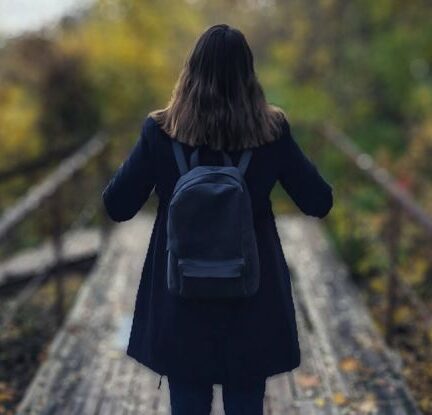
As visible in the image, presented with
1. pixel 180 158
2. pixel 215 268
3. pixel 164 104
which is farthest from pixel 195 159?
pixel 164 104

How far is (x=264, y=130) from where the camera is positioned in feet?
6.43

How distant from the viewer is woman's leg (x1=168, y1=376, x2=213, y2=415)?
7.25 feet

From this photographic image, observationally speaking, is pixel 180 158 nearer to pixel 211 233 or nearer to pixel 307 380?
pixel 211 233

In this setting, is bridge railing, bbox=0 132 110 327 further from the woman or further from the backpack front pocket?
the backpack front pocket

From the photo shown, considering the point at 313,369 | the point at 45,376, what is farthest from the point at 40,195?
the point at 313,369

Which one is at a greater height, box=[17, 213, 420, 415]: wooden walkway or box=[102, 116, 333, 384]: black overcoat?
box=[102, 116, 333, 384]: black overcoat

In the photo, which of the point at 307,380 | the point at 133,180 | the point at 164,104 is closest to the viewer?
the point at 133,180

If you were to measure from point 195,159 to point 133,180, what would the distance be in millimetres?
204

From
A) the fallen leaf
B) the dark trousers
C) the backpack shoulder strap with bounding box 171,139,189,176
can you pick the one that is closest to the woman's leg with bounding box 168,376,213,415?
the dark trousers

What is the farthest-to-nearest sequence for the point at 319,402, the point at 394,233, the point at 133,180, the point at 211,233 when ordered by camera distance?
the point at 394,233
the point at 319,402
the point at 133,180
the point at 211,233

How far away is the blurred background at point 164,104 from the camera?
449 centimetres

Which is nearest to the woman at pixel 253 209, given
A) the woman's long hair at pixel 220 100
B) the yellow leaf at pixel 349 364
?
the woman's long hair at pixel 220 100

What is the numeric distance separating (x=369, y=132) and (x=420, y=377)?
1079 cm

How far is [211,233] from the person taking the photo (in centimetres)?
192
